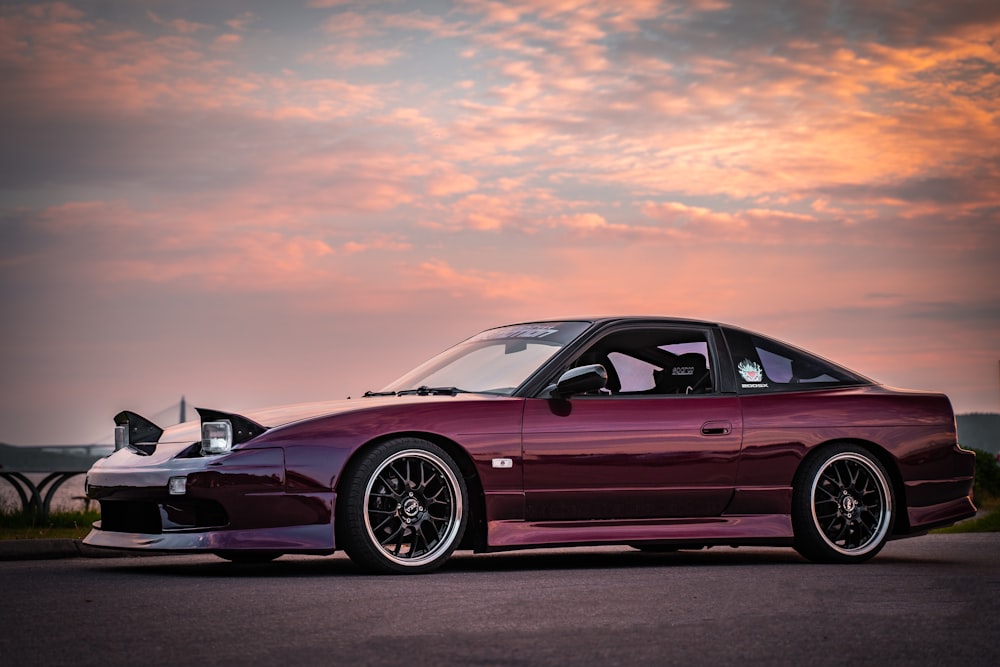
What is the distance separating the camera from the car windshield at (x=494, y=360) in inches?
328

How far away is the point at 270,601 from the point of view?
611 centimetres

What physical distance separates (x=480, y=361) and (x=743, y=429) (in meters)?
1.73

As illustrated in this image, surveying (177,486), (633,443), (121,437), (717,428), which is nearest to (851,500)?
(717,428)

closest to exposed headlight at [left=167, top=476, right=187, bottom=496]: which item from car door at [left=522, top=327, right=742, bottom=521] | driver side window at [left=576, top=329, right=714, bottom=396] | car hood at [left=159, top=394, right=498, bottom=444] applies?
car hood at [left=159, top=394, right=498, bottom=444]

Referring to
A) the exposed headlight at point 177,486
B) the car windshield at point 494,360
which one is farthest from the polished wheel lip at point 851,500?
the exposed headlight at point 177,486

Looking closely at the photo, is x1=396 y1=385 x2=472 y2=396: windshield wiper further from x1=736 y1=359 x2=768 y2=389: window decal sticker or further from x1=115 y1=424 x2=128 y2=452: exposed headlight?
x1=736 y1=359 x2=768 y2=389: window decal sticker

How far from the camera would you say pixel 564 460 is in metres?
7.93

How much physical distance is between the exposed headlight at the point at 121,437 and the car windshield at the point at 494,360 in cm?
172

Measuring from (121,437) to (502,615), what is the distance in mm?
3595

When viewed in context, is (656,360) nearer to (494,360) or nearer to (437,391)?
(494,360)

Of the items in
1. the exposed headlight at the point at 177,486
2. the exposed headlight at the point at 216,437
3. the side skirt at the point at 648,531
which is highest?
the exposed headlight at the point at 216,437

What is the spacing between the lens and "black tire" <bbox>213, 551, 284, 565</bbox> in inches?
306

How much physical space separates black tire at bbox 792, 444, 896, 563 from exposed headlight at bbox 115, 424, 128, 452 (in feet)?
13.7

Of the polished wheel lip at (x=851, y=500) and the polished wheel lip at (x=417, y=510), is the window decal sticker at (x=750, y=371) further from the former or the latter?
the polished wheel lip at (x=417, y=510)
